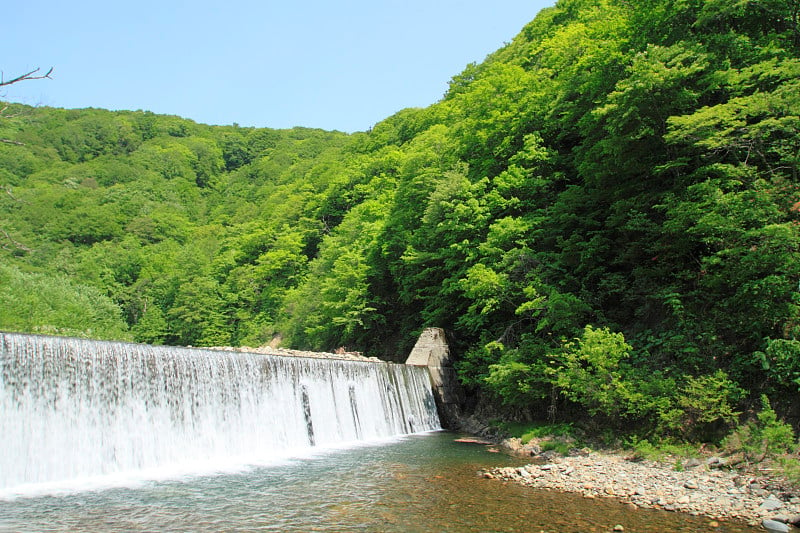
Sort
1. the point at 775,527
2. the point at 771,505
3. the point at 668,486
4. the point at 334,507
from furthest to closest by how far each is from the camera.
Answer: the point at 668,486, the point at 334,507, the point at 771,505, the point at 775,527

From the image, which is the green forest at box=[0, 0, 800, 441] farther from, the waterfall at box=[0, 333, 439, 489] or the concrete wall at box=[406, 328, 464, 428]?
the waterfall at box=[0, 333, 439, 489]

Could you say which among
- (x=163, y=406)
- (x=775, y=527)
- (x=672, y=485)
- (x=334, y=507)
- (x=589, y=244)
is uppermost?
(x=589, y=244)

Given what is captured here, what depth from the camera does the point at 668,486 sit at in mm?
9203

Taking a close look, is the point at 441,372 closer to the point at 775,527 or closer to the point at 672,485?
the point at 672,485

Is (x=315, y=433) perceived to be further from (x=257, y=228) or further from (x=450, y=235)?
(x=257, y=228)

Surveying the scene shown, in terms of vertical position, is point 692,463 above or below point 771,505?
above

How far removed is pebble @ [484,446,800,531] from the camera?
7.85 metres

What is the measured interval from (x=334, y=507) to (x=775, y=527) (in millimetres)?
6240

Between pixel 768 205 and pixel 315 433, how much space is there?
1242 cm

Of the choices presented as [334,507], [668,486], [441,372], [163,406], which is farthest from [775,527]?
[441,372]

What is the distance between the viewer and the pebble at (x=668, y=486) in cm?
785

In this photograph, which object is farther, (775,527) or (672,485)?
(672,485)

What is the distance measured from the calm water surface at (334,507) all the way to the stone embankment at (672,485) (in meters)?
0.42

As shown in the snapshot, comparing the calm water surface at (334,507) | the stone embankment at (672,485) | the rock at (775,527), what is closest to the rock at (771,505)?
the stone embankment at (672,485)
